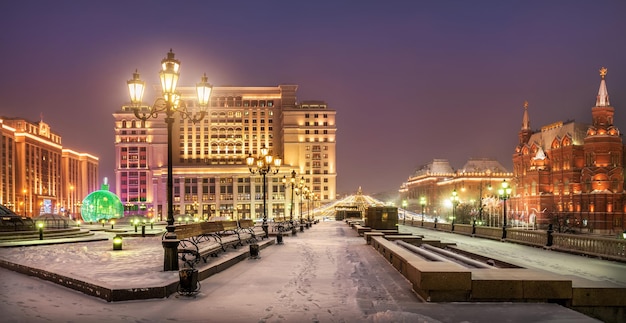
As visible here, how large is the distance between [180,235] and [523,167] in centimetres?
11662

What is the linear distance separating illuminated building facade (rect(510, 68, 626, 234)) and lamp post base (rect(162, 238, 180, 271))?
91.9 m

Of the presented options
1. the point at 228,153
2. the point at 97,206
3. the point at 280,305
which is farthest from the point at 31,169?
the point at 280,305

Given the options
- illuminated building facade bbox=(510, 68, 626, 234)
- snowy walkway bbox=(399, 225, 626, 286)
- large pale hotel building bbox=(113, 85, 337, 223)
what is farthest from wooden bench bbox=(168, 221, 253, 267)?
large pale hotel building bbox=(113, 85, 337, 223)

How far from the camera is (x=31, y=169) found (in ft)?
471

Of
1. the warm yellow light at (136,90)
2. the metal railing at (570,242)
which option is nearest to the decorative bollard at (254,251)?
the warm yellow light at (136,90)

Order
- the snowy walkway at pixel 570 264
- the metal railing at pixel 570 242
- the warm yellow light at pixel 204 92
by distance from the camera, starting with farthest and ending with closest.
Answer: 1. the metal railing at pixel 570 242
2. the snowy walkway at pixel 570 264
3. the warm yellow light at pixel 204 92

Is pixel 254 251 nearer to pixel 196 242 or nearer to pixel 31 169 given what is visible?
pixel 196 242

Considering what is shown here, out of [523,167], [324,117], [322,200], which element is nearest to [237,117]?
[324,117]

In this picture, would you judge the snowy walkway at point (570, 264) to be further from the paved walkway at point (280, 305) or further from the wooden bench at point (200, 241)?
the wooden bench at point (200, 241)

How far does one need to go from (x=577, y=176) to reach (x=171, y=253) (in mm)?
106982

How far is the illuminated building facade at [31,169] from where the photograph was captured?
127m

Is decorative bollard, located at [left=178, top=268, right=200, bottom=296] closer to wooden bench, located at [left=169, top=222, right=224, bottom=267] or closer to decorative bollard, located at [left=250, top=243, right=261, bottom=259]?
wooden bench, located at [left=169, top=222, right=224, bottom=267]

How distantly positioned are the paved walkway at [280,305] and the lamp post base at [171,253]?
3.83 ft

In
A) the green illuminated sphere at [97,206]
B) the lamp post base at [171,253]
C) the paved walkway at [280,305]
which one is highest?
the lamp post base at [171,253]
